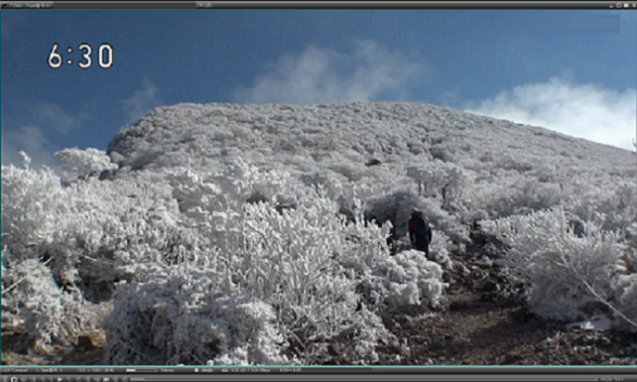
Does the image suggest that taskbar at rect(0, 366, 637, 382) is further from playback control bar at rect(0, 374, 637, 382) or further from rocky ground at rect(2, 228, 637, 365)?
rocky ground at rect(2, 228, 637, 365)

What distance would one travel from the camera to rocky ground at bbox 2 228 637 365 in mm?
3645

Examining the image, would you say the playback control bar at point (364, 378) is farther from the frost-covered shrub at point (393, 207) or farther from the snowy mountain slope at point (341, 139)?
the snowy mountain slope at point (341, 139)

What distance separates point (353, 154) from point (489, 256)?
9.74 m

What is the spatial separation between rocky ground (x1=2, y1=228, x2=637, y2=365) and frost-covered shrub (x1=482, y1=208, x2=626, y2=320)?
0.21 metres

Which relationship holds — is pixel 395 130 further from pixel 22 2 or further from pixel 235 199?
pixel 22 2

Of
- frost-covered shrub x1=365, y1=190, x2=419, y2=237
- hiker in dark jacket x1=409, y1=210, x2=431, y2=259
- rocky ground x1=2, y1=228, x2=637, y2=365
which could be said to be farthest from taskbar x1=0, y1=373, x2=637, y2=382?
frost-covered shrub x1=365, y1=190, x2=419, y2=237

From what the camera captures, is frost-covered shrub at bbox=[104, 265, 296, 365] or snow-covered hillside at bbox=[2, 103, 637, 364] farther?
snow-covered hillside at bbox=[2, 103, 637, 364]

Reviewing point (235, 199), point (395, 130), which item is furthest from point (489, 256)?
point (395, 130)

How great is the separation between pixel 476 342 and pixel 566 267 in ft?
4.28

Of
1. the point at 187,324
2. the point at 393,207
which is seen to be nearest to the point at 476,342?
the point at 187,324

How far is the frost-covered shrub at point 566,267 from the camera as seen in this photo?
4.42 meters

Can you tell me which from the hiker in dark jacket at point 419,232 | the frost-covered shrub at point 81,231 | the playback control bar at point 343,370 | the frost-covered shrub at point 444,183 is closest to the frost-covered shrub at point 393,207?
the frost-covered shrub at point 444,183

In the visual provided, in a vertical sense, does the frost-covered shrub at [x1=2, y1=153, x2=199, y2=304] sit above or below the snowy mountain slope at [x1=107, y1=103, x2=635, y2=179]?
below

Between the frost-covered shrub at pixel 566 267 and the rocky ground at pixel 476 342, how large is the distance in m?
0.21
